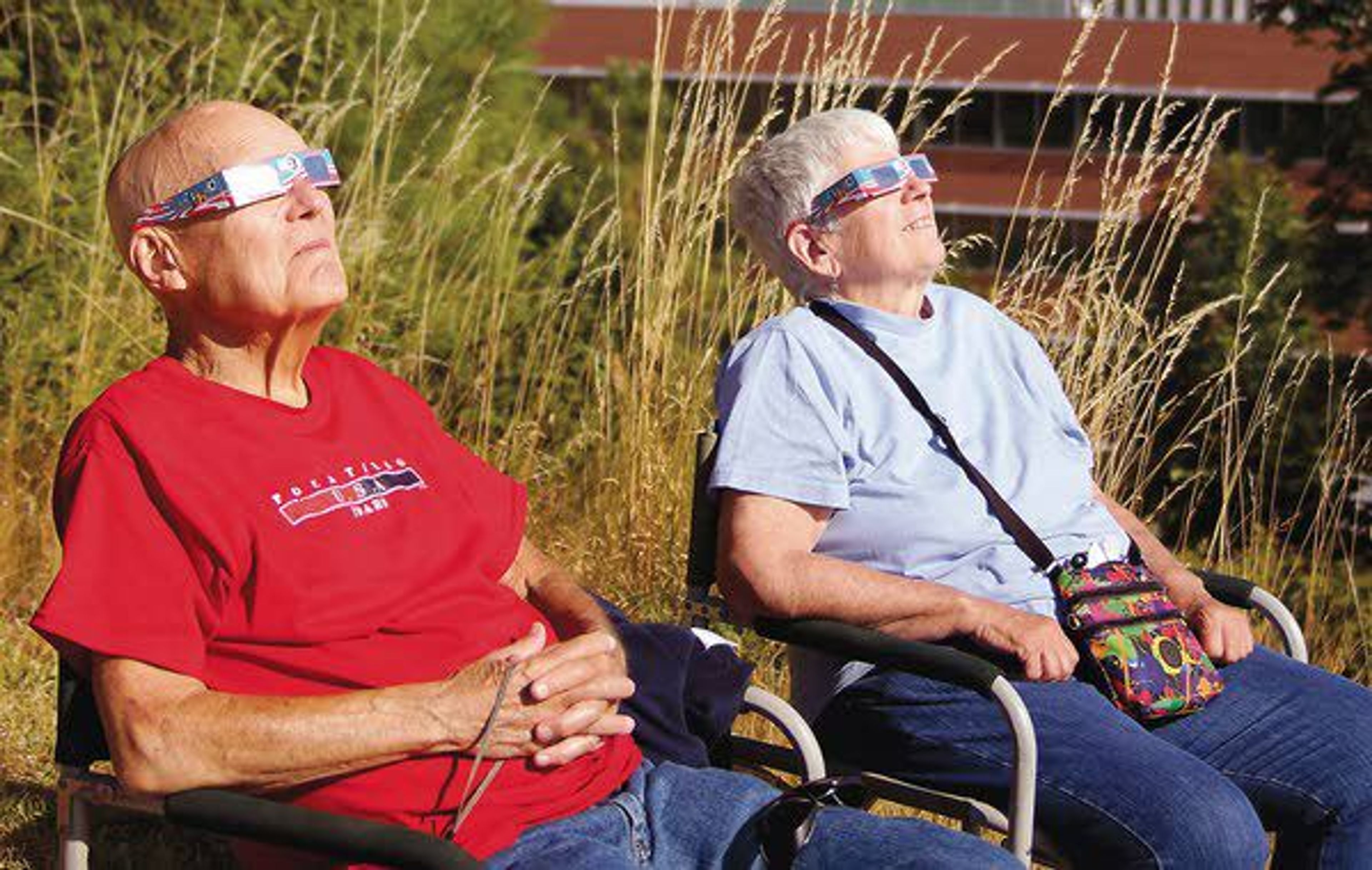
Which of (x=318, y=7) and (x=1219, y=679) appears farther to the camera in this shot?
(x=318, y=7)

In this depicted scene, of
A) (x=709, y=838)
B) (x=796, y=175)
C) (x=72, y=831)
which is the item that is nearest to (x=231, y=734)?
(x=72, y=831)

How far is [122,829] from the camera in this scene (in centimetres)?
385

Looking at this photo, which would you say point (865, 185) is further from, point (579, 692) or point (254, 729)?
point (254, 729)

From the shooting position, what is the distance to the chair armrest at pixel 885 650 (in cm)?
299

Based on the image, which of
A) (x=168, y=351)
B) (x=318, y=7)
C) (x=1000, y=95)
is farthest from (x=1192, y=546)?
(x=1000, y=95)

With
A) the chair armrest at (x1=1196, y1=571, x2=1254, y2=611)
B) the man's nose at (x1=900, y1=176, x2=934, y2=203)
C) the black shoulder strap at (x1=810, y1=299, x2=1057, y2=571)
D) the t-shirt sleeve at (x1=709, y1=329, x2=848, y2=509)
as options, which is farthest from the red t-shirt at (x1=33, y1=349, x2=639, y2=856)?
the chair armrest at (x1=1196, y1=571, x2=1254, y2=611)

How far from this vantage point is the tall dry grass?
5.06 m

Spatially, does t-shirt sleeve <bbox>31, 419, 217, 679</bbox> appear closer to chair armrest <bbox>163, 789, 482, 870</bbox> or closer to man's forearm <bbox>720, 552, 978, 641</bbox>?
chair armrest <bbox>163, 789, 482, 870</bbox>

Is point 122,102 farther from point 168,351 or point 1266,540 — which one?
point 168,351

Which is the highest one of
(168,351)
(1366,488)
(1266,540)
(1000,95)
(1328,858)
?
(168,351)

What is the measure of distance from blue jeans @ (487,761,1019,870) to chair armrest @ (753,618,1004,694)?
0.32 meters

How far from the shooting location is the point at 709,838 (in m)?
2.69

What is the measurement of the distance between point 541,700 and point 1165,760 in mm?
923

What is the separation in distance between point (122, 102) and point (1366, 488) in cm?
473
